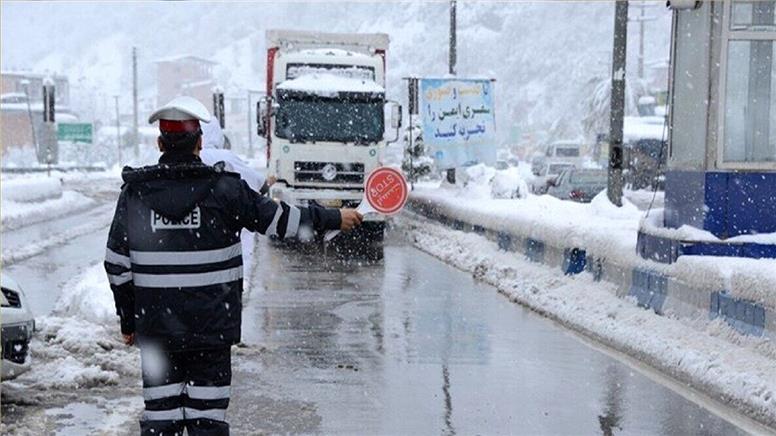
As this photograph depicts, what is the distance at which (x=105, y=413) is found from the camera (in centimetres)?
734

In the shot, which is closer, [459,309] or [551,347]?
[551,347]

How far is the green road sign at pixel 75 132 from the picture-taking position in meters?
80.9

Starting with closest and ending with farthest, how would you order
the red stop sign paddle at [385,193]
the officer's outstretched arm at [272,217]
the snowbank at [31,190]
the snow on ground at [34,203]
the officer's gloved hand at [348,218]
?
the officer's outstretched arm at [272,217] → the officer's gloved hand at [348,218] → the red stop sign paddle at [385,193] → the snow on ground at [34,203] → the snowbank at [31,190]

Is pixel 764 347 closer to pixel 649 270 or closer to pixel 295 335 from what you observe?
pixel 649 270

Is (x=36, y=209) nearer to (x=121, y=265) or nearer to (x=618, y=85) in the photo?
(x=618, y=85)

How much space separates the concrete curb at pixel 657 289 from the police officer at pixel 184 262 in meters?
4.97

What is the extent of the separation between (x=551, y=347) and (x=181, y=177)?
602 cm

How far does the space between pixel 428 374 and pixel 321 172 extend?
547 inches

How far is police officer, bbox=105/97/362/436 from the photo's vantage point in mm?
4848

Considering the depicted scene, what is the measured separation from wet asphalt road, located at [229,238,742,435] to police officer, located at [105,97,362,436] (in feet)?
6.81

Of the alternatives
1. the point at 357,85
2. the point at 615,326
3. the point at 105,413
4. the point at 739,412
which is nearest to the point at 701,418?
the point at 739,412

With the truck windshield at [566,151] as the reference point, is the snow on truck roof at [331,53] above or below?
above

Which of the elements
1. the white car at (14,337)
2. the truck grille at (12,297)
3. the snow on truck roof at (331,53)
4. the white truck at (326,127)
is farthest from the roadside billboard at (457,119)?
the white car at (14,337)

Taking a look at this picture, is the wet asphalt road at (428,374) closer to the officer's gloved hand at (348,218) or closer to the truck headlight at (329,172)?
the officer's gloved hand at (348,218)
